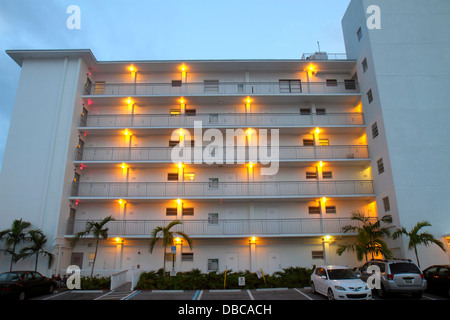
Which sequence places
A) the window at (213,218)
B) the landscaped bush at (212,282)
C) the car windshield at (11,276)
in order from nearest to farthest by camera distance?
the car windshield at (11,276), the landscaped bush at (212,282), the window at (213,218)

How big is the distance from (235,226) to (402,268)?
38.3 feet

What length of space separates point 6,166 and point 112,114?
8454 millimetres

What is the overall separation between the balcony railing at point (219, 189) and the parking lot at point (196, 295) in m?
7.66

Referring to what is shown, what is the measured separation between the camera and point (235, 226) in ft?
76.0

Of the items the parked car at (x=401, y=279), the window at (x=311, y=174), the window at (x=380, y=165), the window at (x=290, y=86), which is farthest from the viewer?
the window at (x=290, y=86)

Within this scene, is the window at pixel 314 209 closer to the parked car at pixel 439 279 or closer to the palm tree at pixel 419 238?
the palm tree at pixel 419 238

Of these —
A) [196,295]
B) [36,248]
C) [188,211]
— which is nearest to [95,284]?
[36,248]

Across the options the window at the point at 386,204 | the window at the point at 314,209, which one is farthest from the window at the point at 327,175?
the window at the point at 386,204

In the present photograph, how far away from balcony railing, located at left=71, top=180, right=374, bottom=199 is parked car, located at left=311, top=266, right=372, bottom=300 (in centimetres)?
915

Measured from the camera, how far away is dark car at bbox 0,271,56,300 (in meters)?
14.1

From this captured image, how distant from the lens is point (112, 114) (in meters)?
26.0

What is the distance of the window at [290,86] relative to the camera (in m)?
26.7
